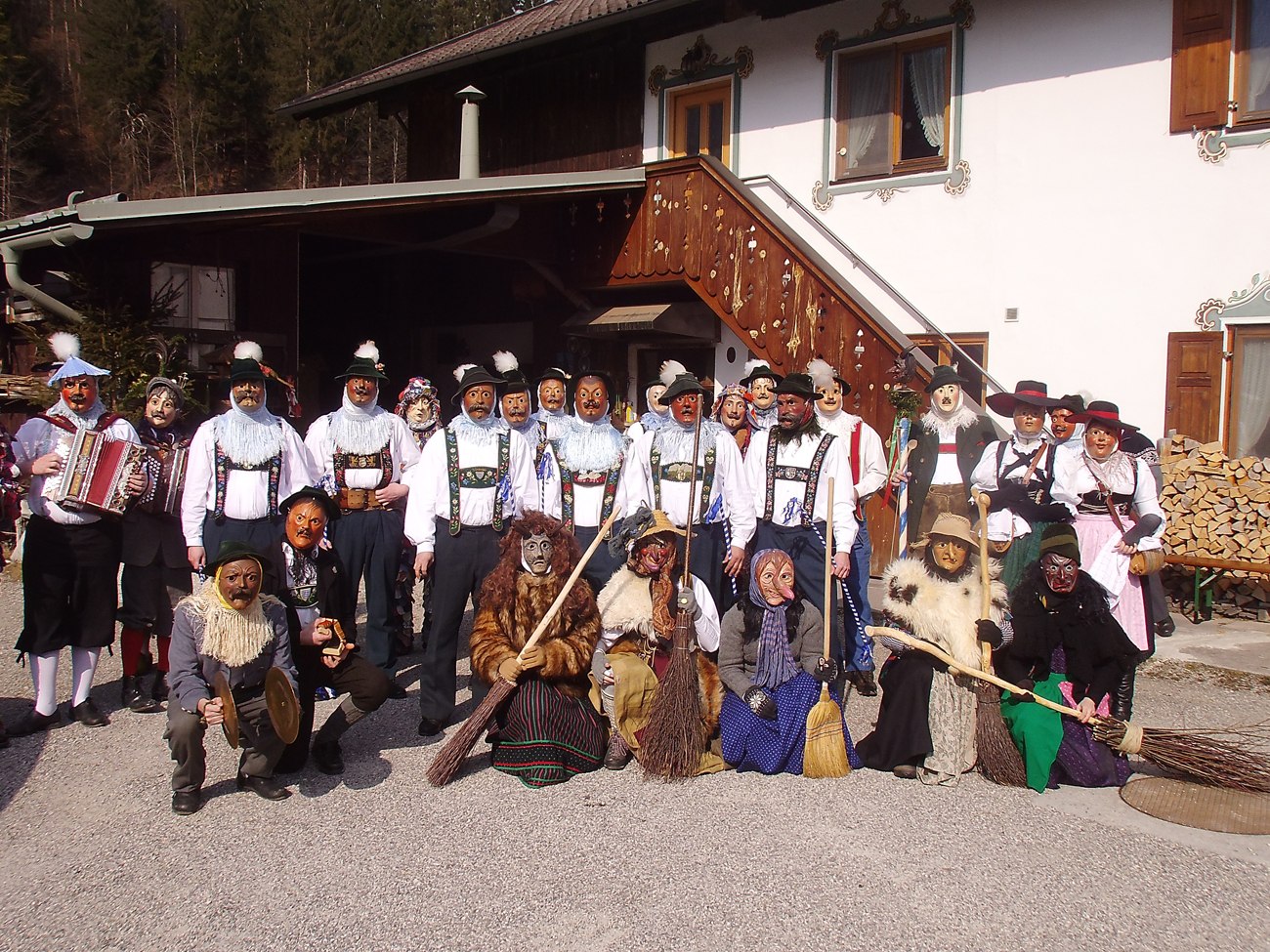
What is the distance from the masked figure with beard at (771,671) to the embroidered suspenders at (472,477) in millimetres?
1375

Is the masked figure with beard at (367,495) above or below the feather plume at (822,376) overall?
below

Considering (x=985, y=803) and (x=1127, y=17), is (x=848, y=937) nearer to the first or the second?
(x=985, y=803)

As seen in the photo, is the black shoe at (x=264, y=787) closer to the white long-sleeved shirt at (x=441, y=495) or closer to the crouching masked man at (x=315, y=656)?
the crouching masked man at (x=315, y=656)

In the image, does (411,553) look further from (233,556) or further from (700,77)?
(700,77)

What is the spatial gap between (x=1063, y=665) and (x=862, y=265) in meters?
6.55

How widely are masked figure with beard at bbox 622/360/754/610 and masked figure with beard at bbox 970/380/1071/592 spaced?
1.54 metres

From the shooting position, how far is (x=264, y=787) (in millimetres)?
4262

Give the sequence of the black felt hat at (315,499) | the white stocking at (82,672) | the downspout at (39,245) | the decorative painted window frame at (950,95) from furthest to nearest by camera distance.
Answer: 1. the decorative painted window frame at (950,95)
2. the downspout at (39,245)
3. the white stocking at (82,672)
4. the black felt hat at (315,499)

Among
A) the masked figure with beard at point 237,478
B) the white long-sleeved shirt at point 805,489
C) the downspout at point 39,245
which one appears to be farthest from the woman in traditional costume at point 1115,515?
the downspout at point 39,245

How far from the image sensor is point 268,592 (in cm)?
445

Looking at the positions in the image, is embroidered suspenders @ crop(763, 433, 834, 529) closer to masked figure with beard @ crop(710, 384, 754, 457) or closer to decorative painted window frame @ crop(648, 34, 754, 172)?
masked figure with beard @ crop(710, 384, 754, 457)

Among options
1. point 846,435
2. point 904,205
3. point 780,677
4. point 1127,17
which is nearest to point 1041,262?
point 904,205

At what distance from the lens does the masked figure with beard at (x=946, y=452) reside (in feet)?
21.0

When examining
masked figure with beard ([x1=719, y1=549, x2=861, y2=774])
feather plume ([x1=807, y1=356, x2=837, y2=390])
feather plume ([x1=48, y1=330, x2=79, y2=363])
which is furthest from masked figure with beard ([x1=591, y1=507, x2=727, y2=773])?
feather plume ([x1=48, y1=330, x2=79, y2=363])
